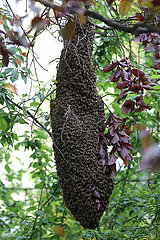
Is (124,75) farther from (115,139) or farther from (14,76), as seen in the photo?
(14,76)

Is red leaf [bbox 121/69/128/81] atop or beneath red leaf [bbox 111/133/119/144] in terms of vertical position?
atop

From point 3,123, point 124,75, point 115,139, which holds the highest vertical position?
point 124,75

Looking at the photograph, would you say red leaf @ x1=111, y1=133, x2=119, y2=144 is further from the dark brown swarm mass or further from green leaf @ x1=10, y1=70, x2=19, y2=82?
green leaf @ x1=10, y1=70, x2=19, y2=82

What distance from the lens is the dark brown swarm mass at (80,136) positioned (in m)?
1.18

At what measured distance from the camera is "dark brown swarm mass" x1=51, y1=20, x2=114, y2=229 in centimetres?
118

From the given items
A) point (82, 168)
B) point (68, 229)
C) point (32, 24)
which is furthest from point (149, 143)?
point (68, 229)

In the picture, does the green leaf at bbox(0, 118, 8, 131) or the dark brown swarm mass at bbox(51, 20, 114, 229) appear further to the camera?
the green leaf at bbox(0, 118, 8, 131)

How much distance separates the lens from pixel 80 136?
4.02 ft

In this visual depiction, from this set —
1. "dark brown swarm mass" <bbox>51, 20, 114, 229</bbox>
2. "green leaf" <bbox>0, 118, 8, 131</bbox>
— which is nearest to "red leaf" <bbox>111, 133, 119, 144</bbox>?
"dark brown swarm mass" <bbox>51, 20, 114, 229</bbox>

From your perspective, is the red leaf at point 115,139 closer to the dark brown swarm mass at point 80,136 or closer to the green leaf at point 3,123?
the dark brown swarm mass at point 80,136

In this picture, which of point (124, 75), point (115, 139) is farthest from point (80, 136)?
point (124, 75)

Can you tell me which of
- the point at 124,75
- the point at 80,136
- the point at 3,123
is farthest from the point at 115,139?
the point at 3,123

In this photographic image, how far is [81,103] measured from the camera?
129cm

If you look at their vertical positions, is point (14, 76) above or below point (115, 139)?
above
